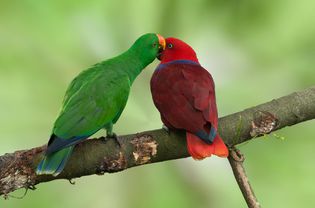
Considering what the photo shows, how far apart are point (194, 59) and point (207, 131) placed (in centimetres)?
43

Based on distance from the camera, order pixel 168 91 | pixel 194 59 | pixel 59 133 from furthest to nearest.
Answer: pixel 194 59 < pixel 168 91 < pixel 59 133

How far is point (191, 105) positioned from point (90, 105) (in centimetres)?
28

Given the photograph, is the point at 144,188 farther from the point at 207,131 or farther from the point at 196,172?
the point at 207,131

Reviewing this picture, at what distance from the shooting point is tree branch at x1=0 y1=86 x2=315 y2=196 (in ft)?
4.74

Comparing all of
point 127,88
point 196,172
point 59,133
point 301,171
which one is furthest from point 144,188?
point 59,133

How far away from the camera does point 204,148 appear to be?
141 centimetres

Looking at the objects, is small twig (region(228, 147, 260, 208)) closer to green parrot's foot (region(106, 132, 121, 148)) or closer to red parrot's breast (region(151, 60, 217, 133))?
red parrot's breast (region(151, 60, 217, 133))

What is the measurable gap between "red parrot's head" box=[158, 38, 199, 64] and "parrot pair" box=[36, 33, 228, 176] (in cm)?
6

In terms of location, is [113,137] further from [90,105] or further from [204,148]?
[204,148]

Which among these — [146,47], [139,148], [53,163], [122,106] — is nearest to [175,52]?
[146,47]

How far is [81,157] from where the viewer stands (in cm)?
145

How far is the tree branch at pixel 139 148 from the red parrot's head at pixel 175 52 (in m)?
0.31

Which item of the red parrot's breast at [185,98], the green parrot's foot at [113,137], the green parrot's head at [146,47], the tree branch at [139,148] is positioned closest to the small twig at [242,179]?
the tree branch at [139,148]

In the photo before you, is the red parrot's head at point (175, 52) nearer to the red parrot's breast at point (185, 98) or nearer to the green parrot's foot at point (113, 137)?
the red parrot's breast at point (185, 98)
